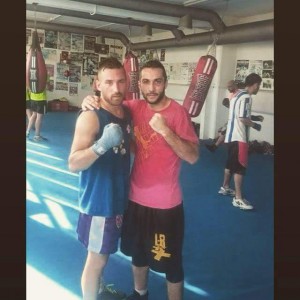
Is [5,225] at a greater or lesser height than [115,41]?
lesser

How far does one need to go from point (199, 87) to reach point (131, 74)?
1.27ft

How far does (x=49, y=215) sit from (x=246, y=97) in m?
1.12

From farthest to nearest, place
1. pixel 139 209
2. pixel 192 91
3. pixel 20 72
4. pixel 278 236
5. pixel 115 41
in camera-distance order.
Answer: pixel 192 91 < pixel 115 41 < pixel 139 209 < pixel 278 236 < pixel 20 72

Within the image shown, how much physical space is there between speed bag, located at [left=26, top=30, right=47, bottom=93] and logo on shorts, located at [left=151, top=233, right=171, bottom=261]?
71 cm

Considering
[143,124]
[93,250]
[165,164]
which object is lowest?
[93,250]

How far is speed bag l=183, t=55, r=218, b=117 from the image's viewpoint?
1655mm

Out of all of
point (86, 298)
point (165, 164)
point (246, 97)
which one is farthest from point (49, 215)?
point (246, 97)

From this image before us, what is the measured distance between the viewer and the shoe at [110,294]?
3.74ft

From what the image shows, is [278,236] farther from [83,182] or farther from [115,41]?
[115,41]

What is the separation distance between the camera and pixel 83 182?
3.19 ft

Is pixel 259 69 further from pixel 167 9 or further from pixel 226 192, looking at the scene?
pixel 167 9

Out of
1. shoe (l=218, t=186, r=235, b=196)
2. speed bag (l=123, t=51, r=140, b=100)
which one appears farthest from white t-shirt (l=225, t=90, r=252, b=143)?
speed bag (l=123, t=51, r=140, b=100)

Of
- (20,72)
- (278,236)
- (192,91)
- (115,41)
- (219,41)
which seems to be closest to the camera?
(20,72)

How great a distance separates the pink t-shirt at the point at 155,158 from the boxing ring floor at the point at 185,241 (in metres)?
0.32
